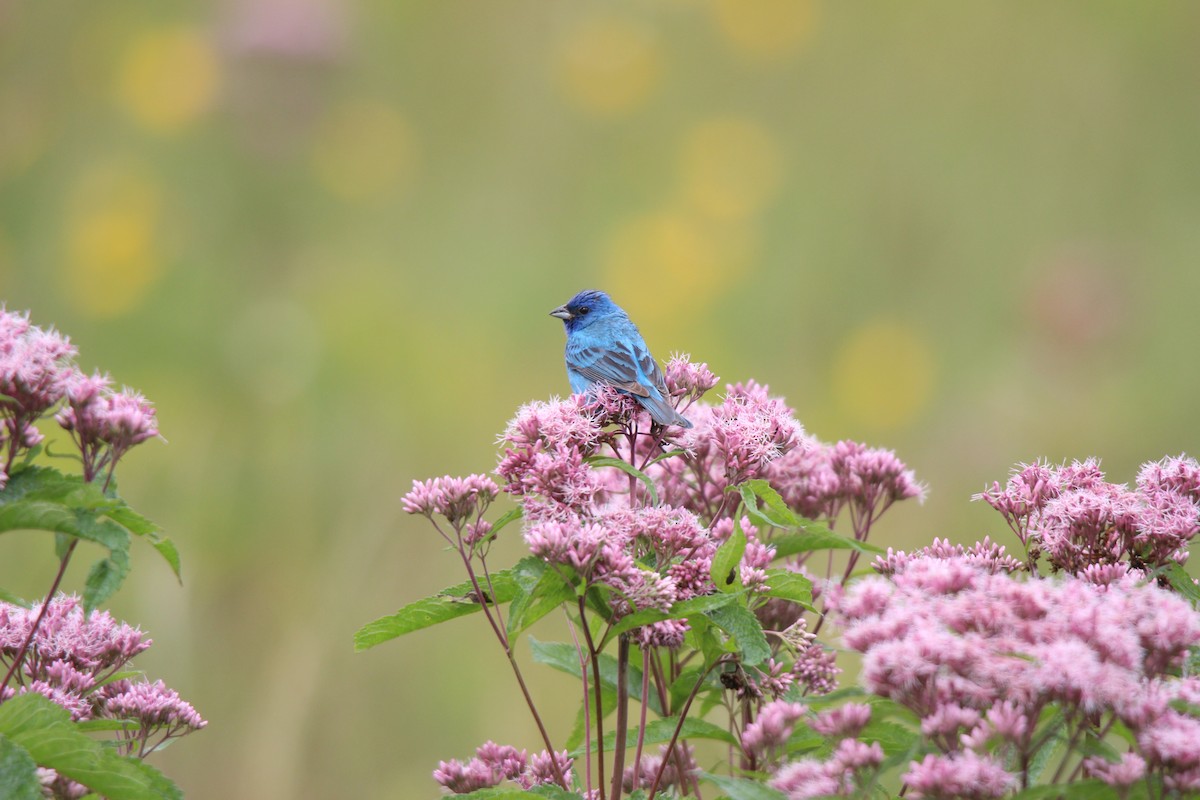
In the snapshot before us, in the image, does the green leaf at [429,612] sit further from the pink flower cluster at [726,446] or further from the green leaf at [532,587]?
the pink flower cluster at [726,446]

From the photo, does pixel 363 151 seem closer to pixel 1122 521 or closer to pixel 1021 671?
pixel 1122 521

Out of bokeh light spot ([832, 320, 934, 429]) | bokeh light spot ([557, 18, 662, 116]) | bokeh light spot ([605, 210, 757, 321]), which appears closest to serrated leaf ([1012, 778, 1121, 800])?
bokeh light spot ([832, 320, 934, 429])

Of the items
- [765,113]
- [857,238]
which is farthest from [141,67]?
[857,238]

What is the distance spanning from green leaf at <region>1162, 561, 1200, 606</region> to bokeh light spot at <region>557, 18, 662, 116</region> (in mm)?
5156

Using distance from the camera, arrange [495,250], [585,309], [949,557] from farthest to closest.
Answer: [495,250], [585,309], [949,557]

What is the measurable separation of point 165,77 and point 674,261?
2.88 meters

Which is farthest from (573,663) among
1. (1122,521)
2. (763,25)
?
(763,25)

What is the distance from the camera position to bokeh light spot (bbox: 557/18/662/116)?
6.76 meters

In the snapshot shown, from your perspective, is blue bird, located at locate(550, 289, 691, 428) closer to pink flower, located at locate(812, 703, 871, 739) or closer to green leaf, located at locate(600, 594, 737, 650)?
green leaf, located at locate(600, 594, 737, 650)

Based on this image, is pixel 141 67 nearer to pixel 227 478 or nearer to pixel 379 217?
pixel 379 217

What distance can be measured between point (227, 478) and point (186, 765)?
1.32 meters

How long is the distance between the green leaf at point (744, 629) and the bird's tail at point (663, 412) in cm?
52

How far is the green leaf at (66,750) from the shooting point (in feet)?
5.32

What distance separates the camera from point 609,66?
682 centimetres
